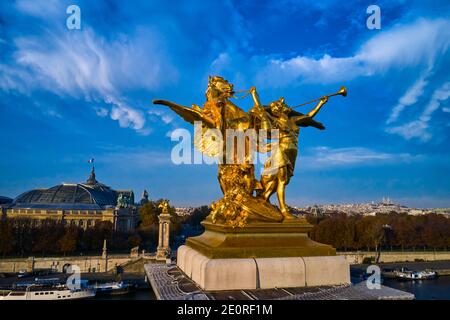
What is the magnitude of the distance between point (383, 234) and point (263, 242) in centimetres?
5098

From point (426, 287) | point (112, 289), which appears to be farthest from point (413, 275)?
point (112, 289)

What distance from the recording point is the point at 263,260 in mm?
7734

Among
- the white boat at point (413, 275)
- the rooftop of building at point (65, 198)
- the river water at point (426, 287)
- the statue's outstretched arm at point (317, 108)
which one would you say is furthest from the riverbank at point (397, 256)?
the rooftop of building at point (65, 198)

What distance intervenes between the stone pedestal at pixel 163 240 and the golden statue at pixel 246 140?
2818 cm

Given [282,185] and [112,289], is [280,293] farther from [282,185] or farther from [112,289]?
[112,289]

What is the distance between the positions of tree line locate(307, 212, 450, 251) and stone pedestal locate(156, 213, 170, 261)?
2078cm

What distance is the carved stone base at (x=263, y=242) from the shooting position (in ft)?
25.7

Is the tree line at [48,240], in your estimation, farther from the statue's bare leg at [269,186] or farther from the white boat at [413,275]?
the statue's bare leg at [269,186]

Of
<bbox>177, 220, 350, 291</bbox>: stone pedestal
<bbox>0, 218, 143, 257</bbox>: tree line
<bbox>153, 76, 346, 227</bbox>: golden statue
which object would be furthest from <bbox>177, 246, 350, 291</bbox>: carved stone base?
<bbox>0, 218, 143, 257</bbox>: tree line
